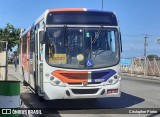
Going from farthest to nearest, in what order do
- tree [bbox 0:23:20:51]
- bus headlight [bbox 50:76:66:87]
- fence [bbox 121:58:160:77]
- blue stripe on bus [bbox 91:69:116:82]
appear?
tree [bbox 0:23:20:51] < fence [bbox 121:58:160:77] < blue stripe on bus [bbox 91:69:116:82] < bus headlight [bbox 50:76:66:87]

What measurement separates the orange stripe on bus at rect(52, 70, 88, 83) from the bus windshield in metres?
0.20

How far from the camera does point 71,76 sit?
40.2ft

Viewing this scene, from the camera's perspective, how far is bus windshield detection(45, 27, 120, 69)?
40.8ft

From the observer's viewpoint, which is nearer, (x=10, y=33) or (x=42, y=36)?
(x=42, y=36)

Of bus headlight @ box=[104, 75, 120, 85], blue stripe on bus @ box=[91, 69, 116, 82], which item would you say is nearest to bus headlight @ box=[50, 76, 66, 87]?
blue stripe on bus @ box=[91, 69, 116, 82]

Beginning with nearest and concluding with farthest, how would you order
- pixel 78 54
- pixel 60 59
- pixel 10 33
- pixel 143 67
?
pixel 60 59 < pixel 78 54 < pixel 143 67 < pixel 10 33

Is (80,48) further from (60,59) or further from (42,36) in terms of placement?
(42,36)

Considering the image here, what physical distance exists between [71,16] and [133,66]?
109 feet

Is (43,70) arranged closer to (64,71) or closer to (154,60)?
(64,71)

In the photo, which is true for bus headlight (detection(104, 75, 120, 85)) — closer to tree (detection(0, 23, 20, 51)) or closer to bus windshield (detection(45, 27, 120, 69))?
bus windshield (detection(45, 27, 120, 69))

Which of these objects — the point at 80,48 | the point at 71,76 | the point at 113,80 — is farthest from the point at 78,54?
the point at 113,80

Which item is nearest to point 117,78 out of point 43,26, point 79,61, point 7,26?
point 79,61

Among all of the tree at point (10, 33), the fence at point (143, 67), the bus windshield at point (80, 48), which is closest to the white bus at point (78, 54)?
the bus windshield at point (80, 48)

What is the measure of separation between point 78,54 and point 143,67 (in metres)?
30.9
